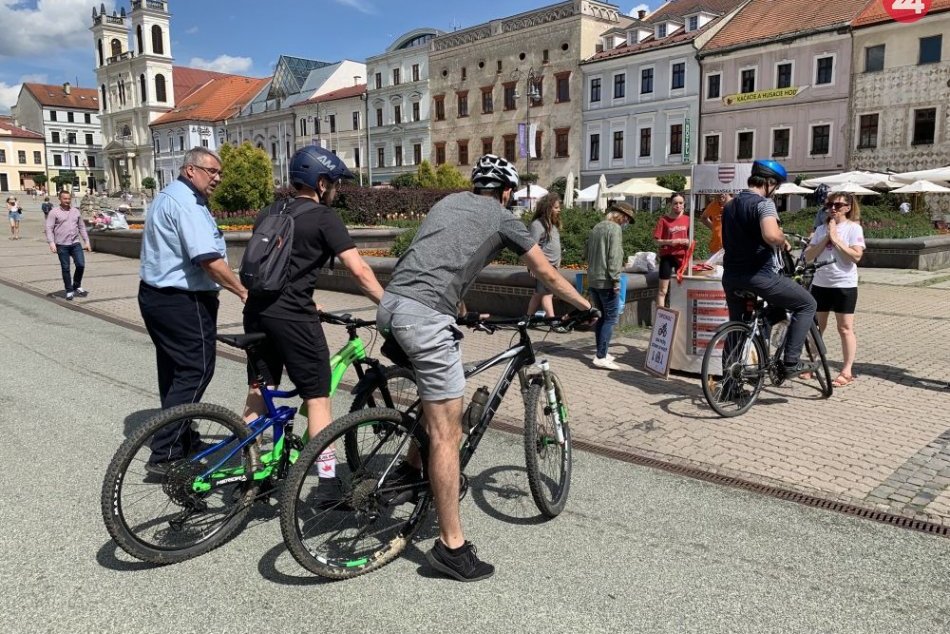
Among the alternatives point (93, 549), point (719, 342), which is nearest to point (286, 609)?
point (93, 549)

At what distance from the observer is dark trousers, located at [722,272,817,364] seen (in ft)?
19.8

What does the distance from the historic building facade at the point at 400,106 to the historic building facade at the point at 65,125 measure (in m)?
67.5

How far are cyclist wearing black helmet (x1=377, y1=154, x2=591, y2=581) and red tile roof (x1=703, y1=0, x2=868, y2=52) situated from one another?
4065 cm

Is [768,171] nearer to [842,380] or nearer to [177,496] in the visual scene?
[842,380]

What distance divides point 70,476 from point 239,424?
1.82m

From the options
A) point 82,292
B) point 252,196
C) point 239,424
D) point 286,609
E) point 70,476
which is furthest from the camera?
point 252,196

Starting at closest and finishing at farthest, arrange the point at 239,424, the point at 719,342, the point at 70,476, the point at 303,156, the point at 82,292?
the point at 239,424
the point at 303,156
the point at 70,476
the point at 719,342
the point at 82,292

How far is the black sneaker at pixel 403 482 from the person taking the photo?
3.57 metres

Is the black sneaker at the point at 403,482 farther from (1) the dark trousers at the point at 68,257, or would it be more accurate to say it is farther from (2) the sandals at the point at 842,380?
(1) the dark trousers at the point at 68,257

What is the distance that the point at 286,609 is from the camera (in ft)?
10.5

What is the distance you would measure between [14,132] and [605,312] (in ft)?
411

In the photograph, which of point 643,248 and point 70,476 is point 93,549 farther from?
point 643,248

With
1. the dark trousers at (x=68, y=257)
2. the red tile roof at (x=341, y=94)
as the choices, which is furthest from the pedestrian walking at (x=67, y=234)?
the red tile roof at (x=341, y=94)

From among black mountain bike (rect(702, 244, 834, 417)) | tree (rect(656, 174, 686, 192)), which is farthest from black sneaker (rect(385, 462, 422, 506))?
tree (rect(656, 174, 686, 192))
